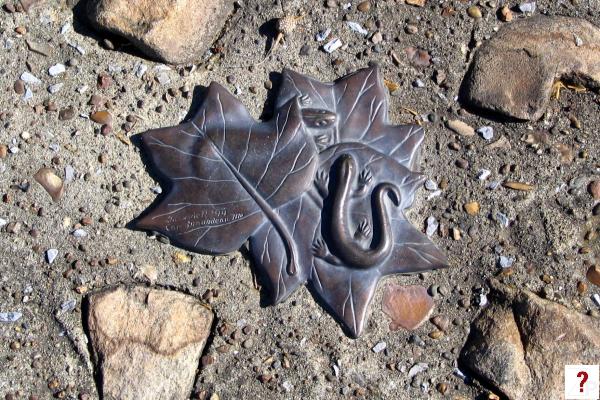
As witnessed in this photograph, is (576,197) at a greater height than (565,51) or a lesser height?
lesser

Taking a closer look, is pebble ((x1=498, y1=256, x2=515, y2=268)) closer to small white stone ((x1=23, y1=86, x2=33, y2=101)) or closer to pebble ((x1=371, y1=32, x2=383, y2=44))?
pebble ((x1=371, y1=32, x2=383, y2=44))

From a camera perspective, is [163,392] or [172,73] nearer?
[163,392]

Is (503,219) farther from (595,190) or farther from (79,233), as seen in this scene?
(79,233)

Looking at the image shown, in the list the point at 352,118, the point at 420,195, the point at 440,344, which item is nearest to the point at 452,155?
the point at 420,195

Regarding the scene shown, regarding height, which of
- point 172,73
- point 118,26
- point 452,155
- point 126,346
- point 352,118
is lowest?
point 126,346

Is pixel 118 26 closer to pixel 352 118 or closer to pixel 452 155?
pixel 352 118

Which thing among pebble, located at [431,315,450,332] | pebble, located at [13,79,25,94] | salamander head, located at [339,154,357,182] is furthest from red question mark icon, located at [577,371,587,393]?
pebble, located at [13,79,25,94]

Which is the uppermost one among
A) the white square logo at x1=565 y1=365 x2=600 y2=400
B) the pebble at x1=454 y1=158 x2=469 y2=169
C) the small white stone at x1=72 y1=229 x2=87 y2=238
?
the small white stone at x1=72 y1=229 x2=87 y2=238
